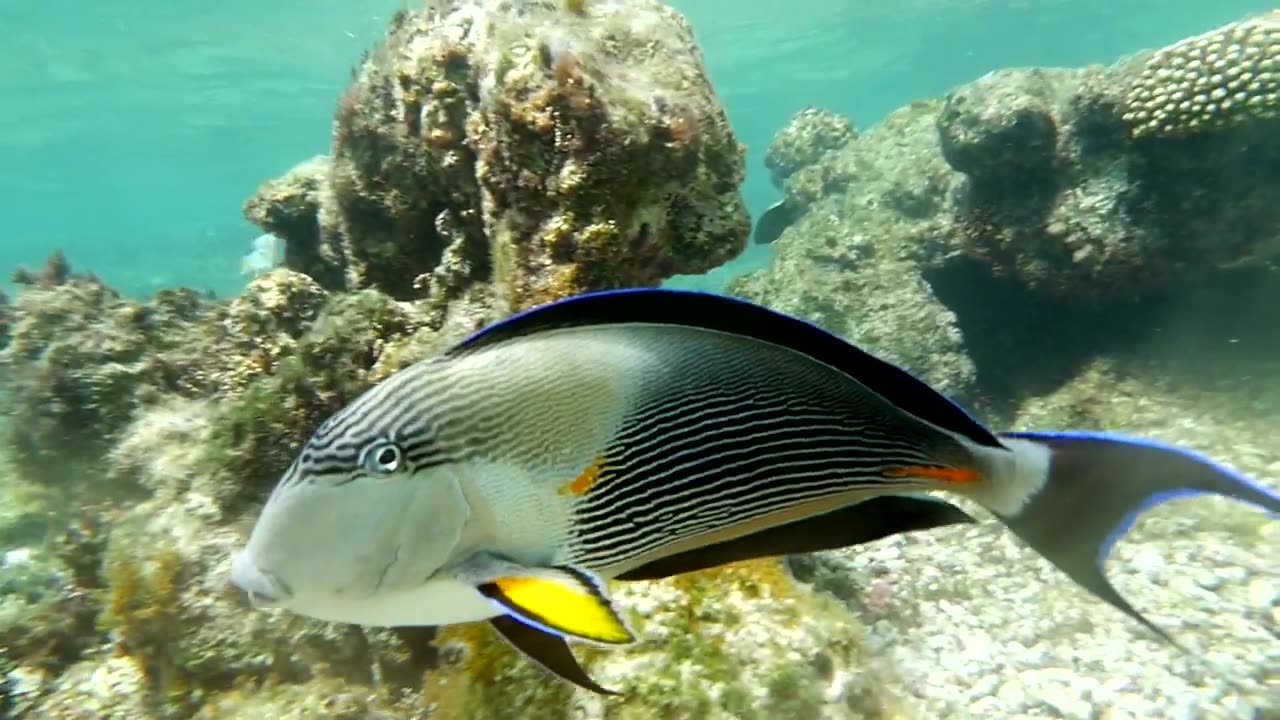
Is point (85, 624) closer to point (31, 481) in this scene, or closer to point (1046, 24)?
point (31, 481)

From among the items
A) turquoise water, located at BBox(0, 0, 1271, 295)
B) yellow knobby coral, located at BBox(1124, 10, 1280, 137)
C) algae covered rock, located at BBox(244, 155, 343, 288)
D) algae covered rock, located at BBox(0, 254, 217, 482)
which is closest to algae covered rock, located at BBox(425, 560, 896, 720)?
algae covered rock, located at BBox(0, 254, 217, 482)

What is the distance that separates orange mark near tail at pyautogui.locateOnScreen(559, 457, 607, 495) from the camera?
1.08 metres

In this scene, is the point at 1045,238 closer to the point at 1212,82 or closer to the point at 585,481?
the point at 1212,82

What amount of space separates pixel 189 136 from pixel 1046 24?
2822 inches

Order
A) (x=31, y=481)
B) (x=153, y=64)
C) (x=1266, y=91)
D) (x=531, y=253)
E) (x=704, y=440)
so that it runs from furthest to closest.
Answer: (x=153, y=64), (x=1266, y=91), (x=31, y=481), (x=531, y=253), (x=704, y=440)

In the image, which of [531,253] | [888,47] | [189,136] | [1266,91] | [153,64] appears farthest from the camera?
[189,136]

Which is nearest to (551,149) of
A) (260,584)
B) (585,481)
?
(585,481)

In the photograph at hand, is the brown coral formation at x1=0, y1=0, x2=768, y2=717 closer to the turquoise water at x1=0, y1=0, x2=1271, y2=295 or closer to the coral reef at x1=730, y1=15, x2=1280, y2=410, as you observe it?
the coral reef at x1=730, y1=15, x2=1280, y2=410

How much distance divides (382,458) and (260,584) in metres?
0.24

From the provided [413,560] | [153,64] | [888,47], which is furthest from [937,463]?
[888,47]

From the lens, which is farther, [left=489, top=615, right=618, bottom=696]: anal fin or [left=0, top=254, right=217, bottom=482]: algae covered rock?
[left=0, top=254, right=217, bottom=482]: algae covered rock

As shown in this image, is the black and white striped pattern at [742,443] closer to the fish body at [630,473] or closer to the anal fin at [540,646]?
the fish body at [630,473]

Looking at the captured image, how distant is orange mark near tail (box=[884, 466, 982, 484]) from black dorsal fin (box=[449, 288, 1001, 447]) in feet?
0.18

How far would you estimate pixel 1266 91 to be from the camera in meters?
6.23
